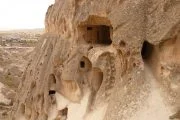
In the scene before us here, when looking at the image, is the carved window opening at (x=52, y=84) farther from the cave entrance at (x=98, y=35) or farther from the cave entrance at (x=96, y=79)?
the cave entrance at (x=96, y=79)

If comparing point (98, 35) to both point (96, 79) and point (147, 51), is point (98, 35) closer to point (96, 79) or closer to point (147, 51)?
point (96, 79)

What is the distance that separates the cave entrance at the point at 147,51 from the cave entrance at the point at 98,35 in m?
2.94

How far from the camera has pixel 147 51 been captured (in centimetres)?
918

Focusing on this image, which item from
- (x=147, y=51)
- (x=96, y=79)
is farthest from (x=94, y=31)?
(x=147, y=51)

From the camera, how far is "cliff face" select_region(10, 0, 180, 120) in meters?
8.27

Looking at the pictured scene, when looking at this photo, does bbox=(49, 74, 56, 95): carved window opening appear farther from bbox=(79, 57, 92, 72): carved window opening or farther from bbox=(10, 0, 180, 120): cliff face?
bbox=(79, 57, 92, 72): carved window opening

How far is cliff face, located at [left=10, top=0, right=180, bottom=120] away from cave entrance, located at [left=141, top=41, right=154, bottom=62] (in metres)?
0.03

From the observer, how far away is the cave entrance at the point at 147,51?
9000 mm

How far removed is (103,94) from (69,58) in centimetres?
232

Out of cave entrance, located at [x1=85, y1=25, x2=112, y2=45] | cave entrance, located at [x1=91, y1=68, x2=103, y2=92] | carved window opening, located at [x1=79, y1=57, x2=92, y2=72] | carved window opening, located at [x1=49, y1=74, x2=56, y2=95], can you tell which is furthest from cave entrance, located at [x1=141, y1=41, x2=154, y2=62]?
carved window opening, located at [x1=49, y1=74, x2=56, y2=95]

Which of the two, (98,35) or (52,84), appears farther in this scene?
(52,84)

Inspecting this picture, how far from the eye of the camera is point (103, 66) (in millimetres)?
9938

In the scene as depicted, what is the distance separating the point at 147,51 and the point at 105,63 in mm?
1323

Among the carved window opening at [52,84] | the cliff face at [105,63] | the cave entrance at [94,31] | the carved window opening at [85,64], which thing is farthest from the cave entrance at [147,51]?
the carved window opening at [52,84]
